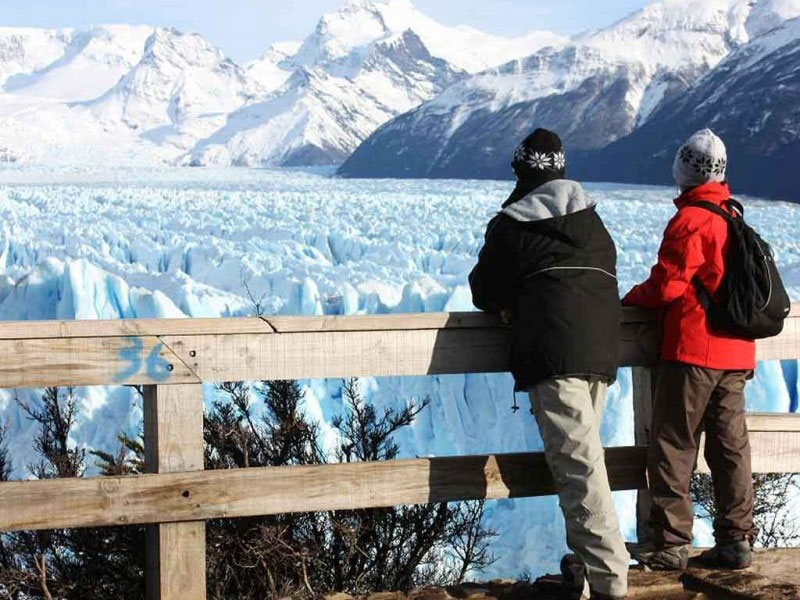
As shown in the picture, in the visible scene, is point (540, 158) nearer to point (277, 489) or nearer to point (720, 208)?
point (720, 208)

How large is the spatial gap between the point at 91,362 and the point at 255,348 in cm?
36

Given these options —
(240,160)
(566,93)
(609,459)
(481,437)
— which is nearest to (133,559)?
(609,459)

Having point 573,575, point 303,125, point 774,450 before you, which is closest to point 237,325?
point 573,575

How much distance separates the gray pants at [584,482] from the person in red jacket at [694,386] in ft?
0.82

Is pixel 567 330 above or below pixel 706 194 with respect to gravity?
below

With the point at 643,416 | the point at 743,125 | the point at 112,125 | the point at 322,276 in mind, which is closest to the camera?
the point at 643,416

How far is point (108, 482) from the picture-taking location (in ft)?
8.54

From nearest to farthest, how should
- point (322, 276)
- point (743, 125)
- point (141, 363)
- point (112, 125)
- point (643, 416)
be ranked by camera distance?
point (141, 363) → point (643, 416) → point (322, 276) → point (743, 125) → point (112, 125)

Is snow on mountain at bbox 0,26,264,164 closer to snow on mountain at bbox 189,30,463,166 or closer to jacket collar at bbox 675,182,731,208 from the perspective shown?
snow on mountain at bbox 189,30,463,166

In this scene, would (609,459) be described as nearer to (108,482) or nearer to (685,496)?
(685,496)

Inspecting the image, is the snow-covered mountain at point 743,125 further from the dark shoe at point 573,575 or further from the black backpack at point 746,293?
the dark shoe at point 573,575

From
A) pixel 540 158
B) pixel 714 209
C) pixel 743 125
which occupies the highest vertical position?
pixel 743 125

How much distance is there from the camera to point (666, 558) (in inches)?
113

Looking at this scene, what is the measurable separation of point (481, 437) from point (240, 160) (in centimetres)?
12886
